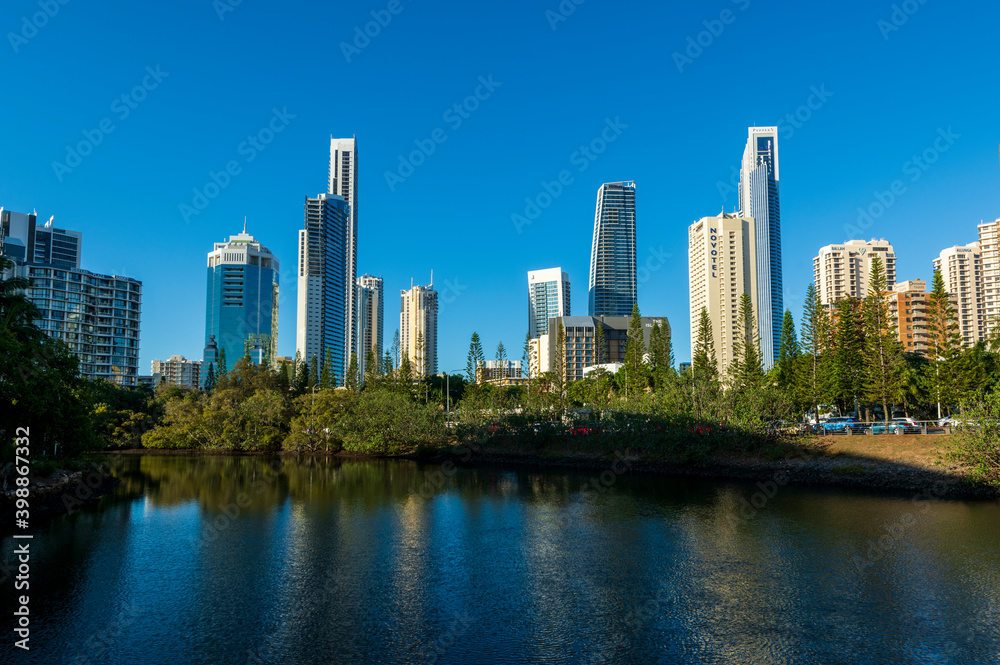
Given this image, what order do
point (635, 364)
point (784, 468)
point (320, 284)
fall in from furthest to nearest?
point (320, 284) → point (635, 364) → point (784, 468)

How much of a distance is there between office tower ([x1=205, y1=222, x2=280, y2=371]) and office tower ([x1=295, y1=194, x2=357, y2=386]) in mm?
10751

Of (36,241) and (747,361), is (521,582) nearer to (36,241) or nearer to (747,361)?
(747,361)

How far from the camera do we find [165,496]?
96.4ft

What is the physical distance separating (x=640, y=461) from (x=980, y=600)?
25819 mm

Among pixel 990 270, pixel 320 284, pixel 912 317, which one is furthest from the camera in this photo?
pixel 320 284

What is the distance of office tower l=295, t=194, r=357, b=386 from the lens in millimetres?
176875

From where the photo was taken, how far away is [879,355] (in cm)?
4184

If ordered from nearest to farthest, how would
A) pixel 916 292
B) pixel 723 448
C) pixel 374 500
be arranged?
pixel 374 500 → pixel 723 448 → pixel 916 292

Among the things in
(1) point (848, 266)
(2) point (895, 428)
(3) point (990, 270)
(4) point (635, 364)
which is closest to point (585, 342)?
(1) point (848, 266)

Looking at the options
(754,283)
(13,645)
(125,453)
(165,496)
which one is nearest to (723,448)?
(165,496)

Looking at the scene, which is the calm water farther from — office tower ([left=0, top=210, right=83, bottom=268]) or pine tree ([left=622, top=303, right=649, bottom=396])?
office tower ([left=0, top=210, right=83, bottom=268])

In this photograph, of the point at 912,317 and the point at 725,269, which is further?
the point at 725,269

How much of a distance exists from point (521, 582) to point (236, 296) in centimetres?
16877

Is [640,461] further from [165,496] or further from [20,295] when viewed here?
[20,295]
